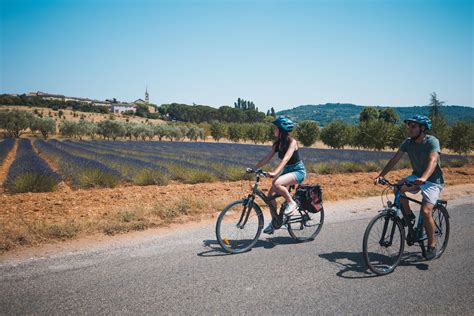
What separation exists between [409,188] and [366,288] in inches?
63.2

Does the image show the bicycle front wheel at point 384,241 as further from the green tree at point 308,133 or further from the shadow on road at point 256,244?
the green tree at point 308,133

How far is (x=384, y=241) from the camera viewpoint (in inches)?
177

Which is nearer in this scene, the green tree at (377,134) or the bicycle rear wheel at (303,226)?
the bicycle rear wheel at (303,226)

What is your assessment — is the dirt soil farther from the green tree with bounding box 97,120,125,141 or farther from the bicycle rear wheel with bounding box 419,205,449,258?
the green tree with bounding box 97,120,125,141

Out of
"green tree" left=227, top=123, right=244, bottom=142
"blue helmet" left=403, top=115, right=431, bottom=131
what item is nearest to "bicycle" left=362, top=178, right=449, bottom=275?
"blue helmet" left=403, top=115, right=431, bottom=131

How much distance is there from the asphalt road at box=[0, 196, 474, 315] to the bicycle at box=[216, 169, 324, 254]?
0.78 ft

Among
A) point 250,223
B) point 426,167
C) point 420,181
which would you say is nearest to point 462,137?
point 426,167

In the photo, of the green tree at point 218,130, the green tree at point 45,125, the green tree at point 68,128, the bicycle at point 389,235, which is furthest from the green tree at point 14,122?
the bicycle at point 389,235

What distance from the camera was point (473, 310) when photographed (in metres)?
3.39

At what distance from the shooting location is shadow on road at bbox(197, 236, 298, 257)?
494 centimetres

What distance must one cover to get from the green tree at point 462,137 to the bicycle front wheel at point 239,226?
47.3 m

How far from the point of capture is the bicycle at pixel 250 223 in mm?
4984

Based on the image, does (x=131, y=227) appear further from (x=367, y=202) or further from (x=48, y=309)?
(x=367, y=202)

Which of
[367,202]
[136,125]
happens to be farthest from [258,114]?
[367,202]
